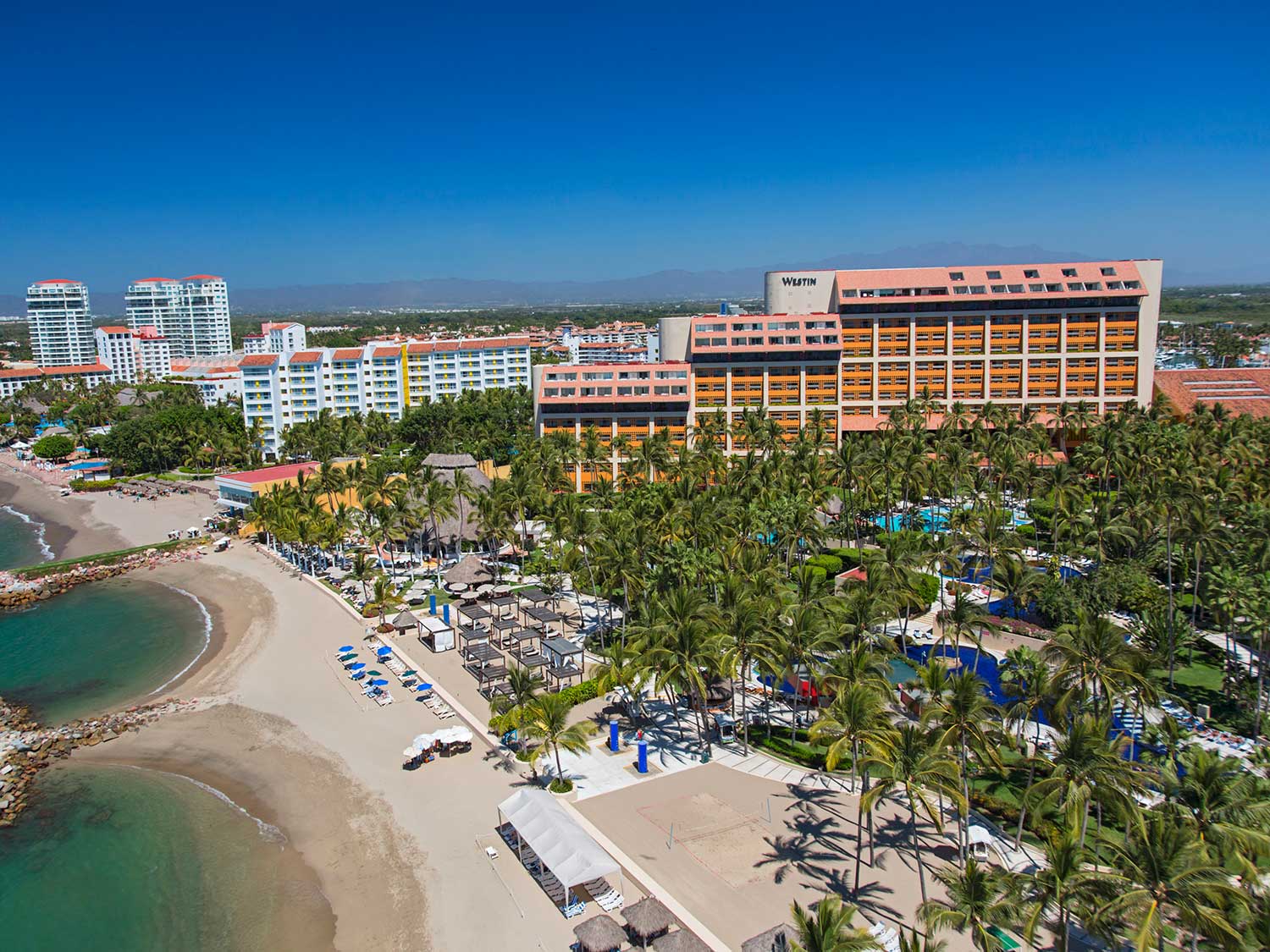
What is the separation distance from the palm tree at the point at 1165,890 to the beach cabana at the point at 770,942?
8.22 metres

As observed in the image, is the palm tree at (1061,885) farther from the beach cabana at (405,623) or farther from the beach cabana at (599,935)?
the beach cabana at (405,623)

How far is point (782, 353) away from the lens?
9519 cm

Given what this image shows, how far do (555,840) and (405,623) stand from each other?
30.0 meters

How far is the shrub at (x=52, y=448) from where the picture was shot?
13138 cm

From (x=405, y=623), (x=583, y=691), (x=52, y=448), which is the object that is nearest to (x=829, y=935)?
(x=583, y=691)

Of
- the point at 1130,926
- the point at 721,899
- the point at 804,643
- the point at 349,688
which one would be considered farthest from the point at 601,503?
the point at 1130,926

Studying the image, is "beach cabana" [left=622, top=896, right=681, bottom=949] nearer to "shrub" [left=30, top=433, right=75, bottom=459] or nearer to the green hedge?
the green hedge

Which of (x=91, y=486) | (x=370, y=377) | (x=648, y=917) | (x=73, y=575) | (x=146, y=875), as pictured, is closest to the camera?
(x=648, y=917)

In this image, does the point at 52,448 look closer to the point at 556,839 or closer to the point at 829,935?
the point at 556,839

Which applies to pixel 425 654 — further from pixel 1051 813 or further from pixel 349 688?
pixel 1051 813

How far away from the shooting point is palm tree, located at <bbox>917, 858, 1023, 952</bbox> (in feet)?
72.7

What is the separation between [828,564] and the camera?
60781 millimetres

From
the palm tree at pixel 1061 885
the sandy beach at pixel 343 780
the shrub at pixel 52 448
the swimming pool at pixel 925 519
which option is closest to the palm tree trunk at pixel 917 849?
the palm tree at pixel 1061 885

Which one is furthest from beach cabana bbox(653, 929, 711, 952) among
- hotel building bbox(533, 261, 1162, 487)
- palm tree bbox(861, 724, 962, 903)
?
hotel building bbox(533, 261, 1162, 487)
